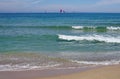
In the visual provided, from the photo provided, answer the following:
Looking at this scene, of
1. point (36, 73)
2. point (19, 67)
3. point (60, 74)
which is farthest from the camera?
point (19, 67)

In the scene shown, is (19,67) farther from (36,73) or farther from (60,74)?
(60,74)

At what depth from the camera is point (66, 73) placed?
8938 mm

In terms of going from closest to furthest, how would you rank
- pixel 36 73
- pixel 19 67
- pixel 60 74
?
pixel 60 74, pixel 36 73, pixel 19 67

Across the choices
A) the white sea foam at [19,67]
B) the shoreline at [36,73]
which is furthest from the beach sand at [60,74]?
the white sea foam at [19,67]

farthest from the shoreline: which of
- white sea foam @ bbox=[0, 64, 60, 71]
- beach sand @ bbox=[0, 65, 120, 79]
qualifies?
white sea foam @ bbox=[0, 64, 60, 71]

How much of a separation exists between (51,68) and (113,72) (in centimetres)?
228

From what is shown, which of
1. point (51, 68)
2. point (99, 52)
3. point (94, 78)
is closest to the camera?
point (94, 78)

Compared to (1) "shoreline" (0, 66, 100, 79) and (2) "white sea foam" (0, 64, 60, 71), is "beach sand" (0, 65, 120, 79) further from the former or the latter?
(2) "white sea foam" (0, 64, 60, 71)

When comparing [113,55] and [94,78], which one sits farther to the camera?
[113,55]

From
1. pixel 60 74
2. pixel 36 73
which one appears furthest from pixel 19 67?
pixel 60 74

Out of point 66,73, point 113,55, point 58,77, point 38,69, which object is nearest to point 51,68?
point 38,69

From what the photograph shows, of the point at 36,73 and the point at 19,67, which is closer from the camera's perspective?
the point at 36,73

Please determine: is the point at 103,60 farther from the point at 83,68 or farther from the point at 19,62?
the point at 19,62

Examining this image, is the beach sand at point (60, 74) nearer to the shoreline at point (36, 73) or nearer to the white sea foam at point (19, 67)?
the shoreline at point (36, 73)
